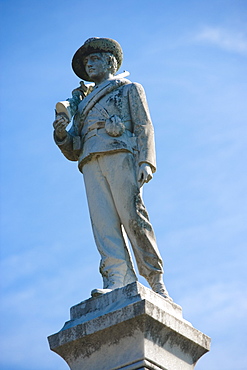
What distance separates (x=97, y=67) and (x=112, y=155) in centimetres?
151

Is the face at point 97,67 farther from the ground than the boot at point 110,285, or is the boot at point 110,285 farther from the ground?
the face at point 97,67

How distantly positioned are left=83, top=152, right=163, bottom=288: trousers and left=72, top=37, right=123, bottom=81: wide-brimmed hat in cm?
161

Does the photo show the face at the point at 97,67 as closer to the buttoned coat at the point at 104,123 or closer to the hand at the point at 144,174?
the buttoned coat at the point at 104,123

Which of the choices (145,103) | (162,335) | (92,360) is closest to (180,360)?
(162,335)

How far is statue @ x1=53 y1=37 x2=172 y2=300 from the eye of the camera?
30.3 feet

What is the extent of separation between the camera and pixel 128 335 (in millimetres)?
8516

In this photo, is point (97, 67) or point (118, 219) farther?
point (97, 67)

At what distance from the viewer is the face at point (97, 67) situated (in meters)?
10.5

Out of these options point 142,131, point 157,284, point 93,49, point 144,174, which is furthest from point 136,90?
point 157,284

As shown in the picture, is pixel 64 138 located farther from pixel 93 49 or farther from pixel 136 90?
pixel 93 49

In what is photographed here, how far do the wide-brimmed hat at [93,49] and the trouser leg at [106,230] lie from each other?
5.31ft

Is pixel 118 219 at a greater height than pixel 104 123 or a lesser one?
lesser

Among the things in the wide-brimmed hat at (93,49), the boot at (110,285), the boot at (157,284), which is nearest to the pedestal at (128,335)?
the boot at (110,285)

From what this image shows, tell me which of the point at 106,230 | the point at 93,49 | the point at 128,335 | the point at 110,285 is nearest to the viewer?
the point at 128,335
